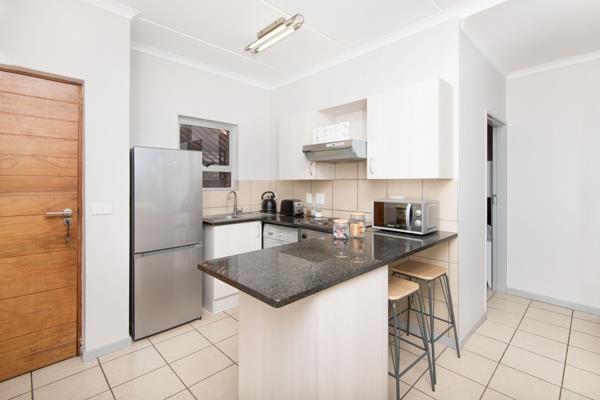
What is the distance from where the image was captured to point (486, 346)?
2.35 meters

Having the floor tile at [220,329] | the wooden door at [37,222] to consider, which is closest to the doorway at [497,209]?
the floor tile at [220,329]

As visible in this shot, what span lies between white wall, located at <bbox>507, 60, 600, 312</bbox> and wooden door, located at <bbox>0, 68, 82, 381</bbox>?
4287 mm

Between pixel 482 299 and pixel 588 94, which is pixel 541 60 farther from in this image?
pixel 482 299

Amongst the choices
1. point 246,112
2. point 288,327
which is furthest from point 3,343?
point 246,112

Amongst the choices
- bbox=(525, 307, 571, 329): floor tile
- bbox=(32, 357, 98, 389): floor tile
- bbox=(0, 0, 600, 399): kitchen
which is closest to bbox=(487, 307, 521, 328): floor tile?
bbox=(0, 0, 600, 399): kitchen

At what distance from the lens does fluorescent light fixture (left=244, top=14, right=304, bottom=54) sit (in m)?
2.01

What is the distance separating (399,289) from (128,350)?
2.12 m

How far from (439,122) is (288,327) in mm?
1772

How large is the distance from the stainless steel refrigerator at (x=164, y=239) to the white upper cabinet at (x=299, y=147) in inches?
41.7

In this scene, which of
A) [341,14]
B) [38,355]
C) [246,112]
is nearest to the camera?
[38,355]

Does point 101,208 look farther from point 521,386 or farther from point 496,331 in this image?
point 496,331

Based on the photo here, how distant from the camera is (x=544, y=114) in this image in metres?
3.14

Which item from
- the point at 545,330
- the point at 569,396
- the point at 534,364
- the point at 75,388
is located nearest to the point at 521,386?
the point at 569,396

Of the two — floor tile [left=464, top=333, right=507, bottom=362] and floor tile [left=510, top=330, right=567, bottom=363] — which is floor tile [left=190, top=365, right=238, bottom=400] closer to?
floor tile [left=464, top=333, right=507, bottom=362]
